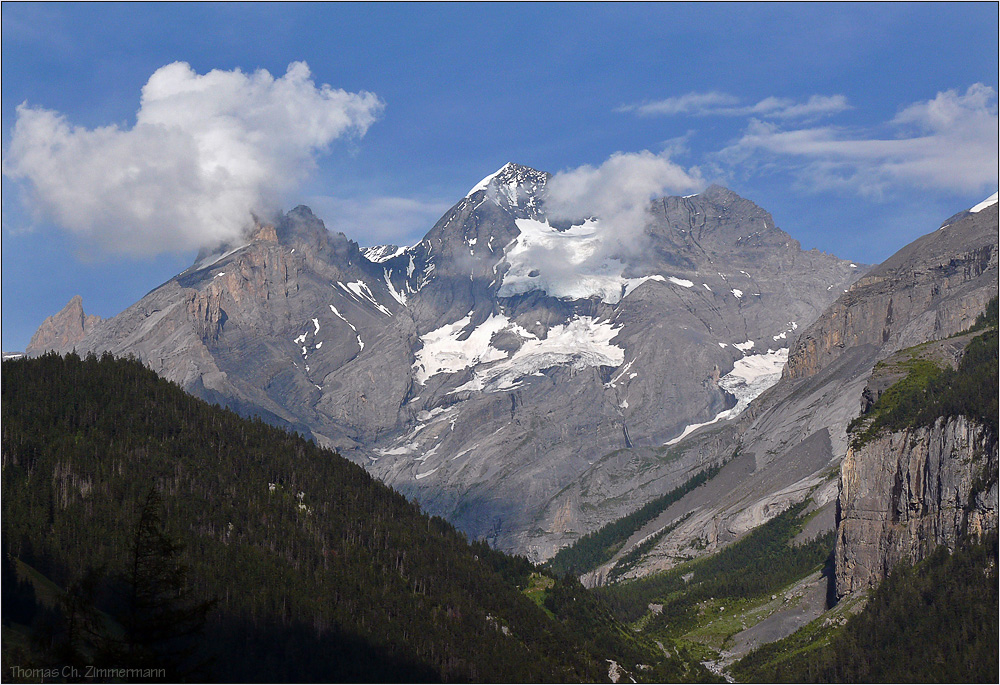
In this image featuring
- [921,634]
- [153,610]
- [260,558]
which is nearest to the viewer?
[153,610]

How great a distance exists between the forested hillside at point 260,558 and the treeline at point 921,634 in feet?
91.0

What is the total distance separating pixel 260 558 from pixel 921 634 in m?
100

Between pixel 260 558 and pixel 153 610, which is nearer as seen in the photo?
pixel 153 610

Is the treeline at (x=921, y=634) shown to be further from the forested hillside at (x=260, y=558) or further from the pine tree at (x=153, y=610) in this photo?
the pine tree at (x=153, y=610)

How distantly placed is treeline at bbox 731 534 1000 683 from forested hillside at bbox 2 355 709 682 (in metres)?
27.7

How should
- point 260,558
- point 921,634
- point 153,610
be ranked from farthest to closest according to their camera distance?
1. point 260,558
2. point 921,634
3. point 153,610

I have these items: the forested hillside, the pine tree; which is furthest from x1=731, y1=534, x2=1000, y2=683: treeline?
the pine tree

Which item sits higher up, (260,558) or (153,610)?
(260,558)

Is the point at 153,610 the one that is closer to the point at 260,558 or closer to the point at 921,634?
the point at 260,558

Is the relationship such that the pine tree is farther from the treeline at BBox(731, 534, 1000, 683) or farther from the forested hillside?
the treeline at BBox(731, 534, 1000, 683)

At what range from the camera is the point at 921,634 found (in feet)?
538

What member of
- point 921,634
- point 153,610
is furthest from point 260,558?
point 153,610

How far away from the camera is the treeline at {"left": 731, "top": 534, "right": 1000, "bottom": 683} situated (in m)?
154

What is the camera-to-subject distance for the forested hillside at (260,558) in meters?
146
